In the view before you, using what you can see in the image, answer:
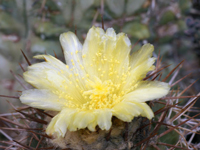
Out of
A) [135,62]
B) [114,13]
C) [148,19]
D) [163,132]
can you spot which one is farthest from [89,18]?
[163,132]

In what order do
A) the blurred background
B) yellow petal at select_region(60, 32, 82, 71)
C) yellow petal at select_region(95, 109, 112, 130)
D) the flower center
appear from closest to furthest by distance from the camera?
1. yellow petal at select_region(95, 109, 112, 130)
2. the flower center
3. yellow petal at select_region(60, 32, 82, 71)
4. the blurred background

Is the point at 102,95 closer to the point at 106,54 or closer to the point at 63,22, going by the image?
the point at 106,54

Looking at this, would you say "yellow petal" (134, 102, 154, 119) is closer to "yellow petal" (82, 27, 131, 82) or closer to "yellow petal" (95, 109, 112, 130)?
"yellow petal" (95, 109, 112, 130)

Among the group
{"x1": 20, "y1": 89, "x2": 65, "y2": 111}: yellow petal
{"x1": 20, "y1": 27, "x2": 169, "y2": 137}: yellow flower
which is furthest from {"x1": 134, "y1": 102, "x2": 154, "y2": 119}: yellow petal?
{"x1": 20, "y1": 89, "x2": 65, "y2": 111}: yellow petal

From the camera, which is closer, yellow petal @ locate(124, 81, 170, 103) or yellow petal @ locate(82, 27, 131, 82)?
yellow petal @ locate(124, 81, 170, 103)

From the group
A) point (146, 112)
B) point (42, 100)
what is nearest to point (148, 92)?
point (146, 112)

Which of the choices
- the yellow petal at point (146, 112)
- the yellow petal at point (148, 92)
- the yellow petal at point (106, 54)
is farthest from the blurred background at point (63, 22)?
the yellow petal at point (146, 112)

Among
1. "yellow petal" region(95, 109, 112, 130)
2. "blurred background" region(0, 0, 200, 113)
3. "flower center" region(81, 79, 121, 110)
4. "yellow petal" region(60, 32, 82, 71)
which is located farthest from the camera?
"blurred background" region(0, 0, 200, 113)

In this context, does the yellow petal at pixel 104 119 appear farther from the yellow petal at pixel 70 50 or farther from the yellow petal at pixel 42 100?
the yellow petal at pixel 70 50
